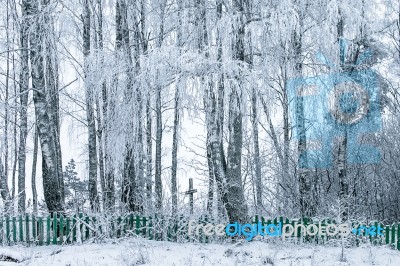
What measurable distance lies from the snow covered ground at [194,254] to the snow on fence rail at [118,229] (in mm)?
444

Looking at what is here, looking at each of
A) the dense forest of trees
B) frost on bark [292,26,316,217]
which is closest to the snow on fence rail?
the dense forest of trees

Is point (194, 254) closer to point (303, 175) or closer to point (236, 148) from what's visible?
point (236, 148)

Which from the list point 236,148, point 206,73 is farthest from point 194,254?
point 206,73

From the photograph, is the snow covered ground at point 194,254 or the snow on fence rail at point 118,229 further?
the snow on fence rail at point 118,229

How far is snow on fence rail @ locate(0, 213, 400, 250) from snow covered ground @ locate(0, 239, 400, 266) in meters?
0.44

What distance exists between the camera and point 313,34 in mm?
10875

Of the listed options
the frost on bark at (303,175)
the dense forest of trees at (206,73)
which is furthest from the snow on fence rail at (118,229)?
the frost on bark at (303,175)

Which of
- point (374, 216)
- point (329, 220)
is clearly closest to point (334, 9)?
point (329, 220)

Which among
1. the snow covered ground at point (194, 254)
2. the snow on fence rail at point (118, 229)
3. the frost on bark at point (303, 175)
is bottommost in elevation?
the snow covered ground at point (194, 254)

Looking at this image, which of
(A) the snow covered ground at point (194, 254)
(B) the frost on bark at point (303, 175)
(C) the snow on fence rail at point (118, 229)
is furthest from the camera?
(B) the frost on bark at point (303, 175)

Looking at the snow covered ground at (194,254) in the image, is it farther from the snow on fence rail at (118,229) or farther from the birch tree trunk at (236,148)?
the birch tree trunk at (236,148)

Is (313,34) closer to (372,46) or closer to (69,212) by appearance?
(372,46)

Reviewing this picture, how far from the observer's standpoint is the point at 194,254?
923 centimetres

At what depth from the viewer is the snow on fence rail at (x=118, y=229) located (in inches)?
418
